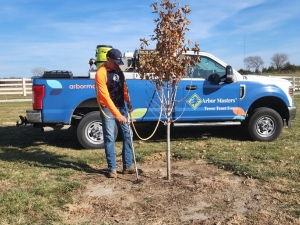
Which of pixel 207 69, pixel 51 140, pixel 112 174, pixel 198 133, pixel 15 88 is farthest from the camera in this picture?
pixel 15 88

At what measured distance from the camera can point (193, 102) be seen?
727 cm

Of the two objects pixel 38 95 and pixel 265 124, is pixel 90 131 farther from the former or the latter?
pixel 265 124

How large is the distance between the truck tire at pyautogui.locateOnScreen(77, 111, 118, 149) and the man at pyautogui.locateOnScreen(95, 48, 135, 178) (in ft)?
5.81

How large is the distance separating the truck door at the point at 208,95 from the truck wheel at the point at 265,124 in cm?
47

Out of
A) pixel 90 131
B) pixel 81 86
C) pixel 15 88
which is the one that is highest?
pixel 15 88

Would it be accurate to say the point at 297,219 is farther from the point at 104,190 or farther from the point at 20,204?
the point at 20,204

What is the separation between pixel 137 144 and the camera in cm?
756

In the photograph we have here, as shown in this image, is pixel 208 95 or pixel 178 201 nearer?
pixel 178 201

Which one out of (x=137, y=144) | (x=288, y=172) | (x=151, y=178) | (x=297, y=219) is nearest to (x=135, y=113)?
(x=137, y=144)

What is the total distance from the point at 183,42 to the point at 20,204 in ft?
9.44

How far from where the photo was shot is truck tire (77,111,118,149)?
22.8 ft

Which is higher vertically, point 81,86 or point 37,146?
point 81,86

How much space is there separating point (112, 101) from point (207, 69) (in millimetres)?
3076

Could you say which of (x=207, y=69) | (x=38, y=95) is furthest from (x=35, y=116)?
(x=207, y=69)
